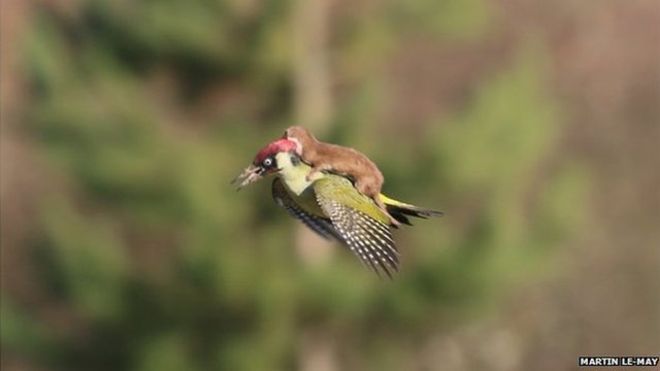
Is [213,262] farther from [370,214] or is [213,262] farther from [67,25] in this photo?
[370,214]

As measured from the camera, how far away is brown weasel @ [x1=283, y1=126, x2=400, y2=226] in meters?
2.99

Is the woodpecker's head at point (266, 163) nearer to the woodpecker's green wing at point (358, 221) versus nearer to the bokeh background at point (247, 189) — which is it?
the woodpecker's green wing at point (358, 221)

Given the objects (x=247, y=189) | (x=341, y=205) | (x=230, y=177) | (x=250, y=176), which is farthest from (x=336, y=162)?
(x=247, y=189)

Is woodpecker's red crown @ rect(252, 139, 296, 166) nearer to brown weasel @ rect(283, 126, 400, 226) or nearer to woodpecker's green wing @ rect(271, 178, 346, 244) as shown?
brown weasel @ rect(283, 126, 400, 226)

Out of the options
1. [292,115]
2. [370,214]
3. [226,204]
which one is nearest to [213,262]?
[226,204]

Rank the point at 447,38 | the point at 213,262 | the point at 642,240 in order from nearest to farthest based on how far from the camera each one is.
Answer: the point at 213,262
the point at 447,38
the point at 642,240

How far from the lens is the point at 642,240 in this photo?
49.2ft

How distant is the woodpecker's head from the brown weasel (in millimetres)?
32

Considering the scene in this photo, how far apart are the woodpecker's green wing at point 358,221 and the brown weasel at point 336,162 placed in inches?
1.0

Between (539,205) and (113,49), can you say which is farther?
(539,205)

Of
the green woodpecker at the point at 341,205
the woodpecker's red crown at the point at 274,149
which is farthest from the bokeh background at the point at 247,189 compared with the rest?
the woodpecker's red crown at the point at 274,149

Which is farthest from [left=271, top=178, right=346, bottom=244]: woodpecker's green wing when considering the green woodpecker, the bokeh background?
the bokeh background

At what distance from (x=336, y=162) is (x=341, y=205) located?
0.25ft

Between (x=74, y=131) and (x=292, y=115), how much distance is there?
1.51 meters
